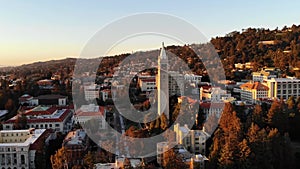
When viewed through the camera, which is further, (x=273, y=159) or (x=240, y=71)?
(x=240, y=71)

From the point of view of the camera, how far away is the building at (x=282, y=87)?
975 cm

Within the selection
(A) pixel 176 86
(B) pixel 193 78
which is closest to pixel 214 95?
(A) pixel 176 86

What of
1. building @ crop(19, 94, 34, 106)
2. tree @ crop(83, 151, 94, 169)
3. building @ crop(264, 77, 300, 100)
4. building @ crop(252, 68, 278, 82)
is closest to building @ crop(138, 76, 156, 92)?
building @ crop(252, 68, 278, 82)

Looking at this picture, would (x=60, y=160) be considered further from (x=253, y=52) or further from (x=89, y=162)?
(x=253, y=52)

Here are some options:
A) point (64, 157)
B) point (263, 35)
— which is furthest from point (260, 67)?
point (64, 157)

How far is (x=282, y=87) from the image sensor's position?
9.80 meters

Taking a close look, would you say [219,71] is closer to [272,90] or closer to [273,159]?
[272,90]

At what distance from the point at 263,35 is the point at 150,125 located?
52.9 feet

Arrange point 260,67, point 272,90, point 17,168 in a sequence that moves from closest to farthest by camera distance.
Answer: point 17,168 → point 272,90 → point 260,67

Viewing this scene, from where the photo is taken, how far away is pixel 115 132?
6.41 m

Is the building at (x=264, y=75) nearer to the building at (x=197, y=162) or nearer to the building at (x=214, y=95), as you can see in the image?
the building at (x=214, y=95)

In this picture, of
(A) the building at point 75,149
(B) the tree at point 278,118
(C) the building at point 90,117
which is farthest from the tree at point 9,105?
(B) the tree at point 278,118

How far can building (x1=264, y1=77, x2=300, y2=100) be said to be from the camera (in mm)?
9750

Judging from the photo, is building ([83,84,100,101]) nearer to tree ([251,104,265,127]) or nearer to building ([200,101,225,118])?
building ([200,101,225,118])
